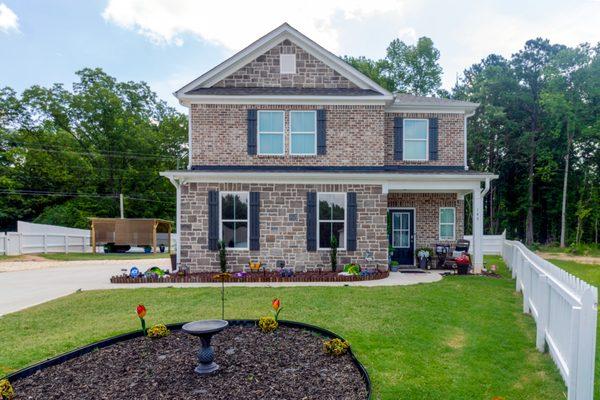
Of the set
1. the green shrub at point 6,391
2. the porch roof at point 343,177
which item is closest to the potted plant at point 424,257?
the porch roof at point 343,177

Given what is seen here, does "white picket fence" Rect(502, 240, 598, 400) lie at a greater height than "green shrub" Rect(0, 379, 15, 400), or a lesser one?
greater

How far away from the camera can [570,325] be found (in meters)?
3.71

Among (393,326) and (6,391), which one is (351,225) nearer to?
(393,326)

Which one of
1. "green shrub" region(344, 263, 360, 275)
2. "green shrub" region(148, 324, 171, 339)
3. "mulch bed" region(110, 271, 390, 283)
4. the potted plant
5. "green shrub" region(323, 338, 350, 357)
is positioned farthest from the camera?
the potted plant

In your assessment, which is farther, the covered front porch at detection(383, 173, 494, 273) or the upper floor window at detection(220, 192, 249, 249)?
the covered front porch at detection(383, 173, 494, 273)

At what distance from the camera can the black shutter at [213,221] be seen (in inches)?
455

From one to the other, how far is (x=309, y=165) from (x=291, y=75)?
3.27 m

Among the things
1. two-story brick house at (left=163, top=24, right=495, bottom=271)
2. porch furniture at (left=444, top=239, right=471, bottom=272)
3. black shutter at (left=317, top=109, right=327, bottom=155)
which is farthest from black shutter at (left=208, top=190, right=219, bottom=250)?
porch furniture at (left=444, top=239, right=471, bottom=272)

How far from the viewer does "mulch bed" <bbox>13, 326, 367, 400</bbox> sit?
400cm

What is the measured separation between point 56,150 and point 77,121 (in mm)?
3255

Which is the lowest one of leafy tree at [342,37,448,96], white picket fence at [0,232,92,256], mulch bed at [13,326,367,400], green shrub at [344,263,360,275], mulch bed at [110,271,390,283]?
white picket fence at [0,232,92,256]

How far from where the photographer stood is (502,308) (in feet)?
24.8

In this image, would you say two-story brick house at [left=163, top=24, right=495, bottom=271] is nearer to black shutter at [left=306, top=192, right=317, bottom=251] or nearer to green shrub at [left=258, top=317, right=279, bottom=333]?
black shutter at [left=306, top=192, right=317, bottom=251]

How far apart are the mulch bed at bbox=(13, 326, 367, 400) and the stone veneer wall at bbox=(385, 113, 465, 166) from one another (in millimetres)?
9302
